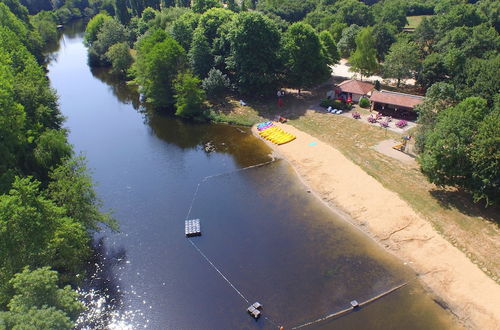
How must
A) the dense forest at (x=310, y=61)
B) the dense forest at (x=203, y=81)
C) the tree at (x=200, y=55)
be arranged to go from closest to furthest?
the dense forest at (x=203, y=81), the dense forest at (x=310, y=61), the tree at (x=200, y=55)

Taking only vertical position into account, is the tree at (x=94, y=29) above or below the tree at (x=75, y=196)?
above

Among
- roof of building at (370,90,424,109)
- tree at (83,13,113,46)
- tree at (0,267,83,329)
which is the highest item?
tree at (83,13,113,46)

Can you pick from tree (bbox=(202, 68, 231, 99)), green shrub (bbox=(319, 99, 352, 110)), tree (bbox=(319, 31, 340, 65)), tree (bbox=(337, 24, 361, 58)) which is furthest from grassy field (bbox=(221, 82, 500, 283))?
tree (bbox=(337, 24, 361, 58))

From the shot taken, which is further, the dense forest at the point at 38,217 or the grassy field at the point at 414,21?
the grassy field at the point at 414,21

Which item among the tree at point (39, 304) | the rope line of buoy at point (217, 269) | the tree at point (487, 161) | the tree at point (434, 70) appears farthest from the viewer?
the tree at point (434, 70)

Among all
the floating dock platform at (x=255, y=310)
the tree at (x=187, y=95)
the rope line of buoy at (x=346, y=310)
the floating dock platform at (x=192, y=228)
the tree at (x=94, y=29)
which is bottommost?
the rope line of buoy at (x=346, y=310)

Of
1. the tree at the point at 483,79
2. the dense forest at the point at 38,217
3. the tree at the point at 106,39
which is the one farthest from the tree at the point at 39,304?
the tree at the point at 106,39

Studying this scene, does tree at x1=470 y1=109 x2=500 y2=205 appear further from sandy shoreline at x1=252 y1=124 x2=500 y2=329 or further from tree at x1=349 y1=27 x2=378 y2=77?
tree at x1=349 y1=27 x2=378 y2=77

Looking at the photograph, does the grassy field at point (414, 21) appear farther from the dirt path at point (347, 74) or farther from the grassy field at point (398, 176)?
the grassy field at point (398, 176)
